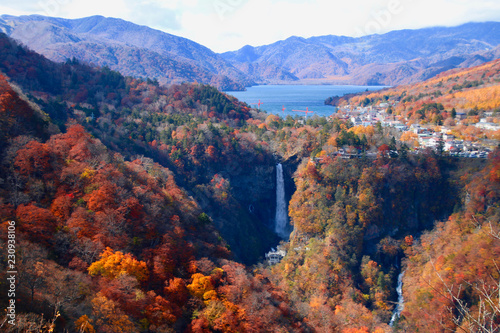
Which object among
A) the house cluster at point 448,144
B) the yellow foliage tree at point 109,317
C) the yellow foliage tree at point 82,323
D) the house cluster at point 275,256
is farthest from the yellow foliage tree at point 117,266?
the house cluster at point 448,144

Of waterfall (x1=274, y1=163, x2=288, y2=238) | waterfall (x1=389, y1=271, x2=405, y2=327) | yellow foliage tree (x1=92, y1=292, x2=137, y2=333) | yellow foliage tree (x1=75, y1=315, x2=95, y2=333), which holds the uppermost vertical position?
yellow foliage tree (x1=75, y1=315, x2=95, y2=333)

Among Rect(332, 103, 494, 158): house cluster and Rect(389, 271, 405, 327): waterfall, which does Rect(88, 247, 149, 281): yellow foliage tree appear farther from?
Rect(332, 103, 494, 158): house cluster

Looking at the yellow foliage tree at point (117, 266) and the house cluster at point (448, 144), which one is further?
the house cluster at point (448, 144)

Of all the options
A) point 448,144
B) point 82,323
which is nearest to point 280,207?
point 448,144

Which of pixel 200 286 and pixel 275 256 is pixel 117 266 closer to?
pixel 200 286

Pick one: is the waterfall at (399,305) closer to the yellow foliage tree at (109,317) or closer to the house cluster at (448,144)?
the house cluster at (448,144)

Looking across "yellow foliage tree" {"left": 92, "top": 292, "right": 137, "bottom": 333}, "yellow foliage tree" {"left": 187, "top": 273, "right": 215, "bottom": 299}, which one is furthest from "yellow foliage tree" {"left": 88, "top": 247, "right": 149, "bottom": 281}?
"yellow foliage tree" {"left": 187, "top": 273, "right": 215, "bottom": 299}
